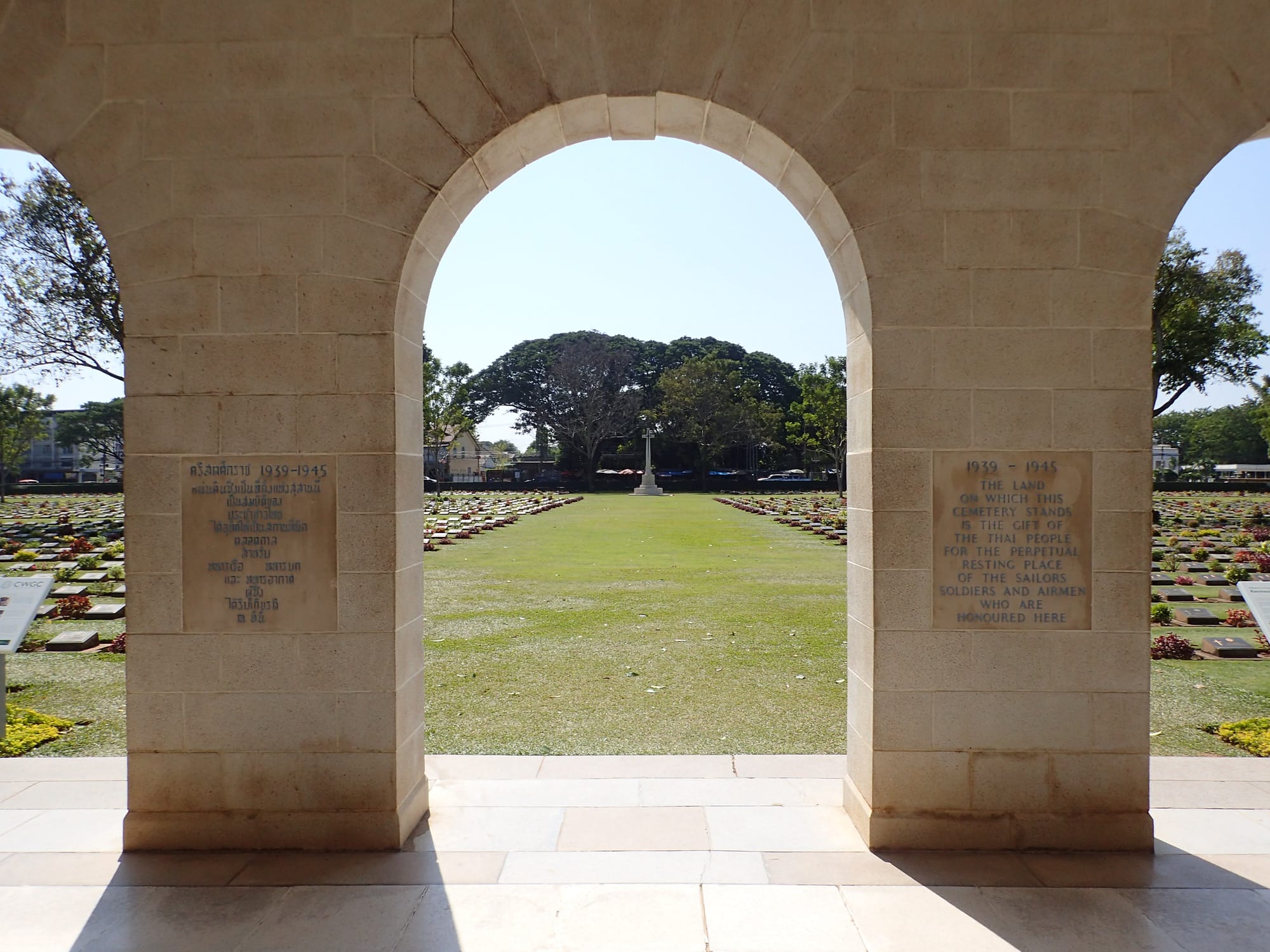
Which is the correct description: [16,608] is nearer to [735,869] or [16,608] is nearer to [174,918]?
[174,918]

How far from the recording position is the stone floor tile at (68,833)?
15.0 feet

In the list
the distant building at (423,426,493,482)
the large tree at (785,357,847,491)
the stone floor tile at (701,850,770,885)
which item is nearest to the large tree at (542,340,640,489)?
the distant building at (423,426,493,482)

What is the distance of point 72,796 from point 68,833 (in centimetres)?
65

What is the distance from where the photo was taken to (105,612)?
11.8m

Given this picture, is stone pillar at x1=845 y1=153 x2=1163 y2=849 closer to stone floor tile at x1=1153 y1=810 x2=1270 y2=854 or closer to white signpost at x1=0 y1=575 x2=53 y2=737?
stone floor tile at x1=1153 y1=810 x2=1270 y2=854

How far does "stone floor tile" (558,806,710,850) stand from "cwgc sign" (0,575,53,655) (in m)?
3.59

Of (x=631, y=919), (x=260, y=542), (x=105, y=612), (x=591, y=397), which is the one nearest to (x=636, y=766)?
(x=631, y=919)

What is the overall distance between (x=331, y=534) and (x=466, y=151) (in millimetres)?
2525

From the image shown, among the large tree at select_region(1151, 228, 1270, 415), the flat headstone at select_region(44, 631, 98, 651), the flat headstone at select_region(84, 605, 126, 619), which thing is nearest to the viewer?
the flat headstone at select_region(44, 631, 98, 651)

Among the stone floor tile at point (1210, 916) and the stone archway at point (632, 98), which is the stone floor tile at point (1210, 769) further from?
the stone floor tile at point (1210, 916)

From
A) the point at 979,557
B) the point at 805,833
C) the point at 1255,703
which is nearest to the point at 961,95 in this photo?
the point at 979,557

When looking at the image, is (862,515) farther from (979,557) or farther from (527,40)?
(527,40)

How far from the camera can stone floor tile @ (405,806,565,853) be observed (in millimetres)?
4582

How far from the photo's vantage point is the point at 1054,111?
15.1 feet
